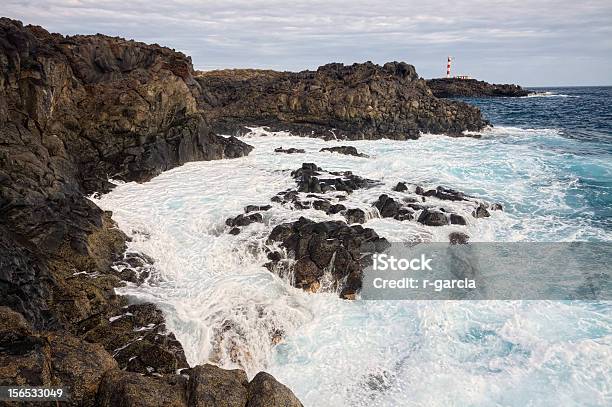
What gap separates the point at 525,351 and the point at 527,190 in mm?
14248

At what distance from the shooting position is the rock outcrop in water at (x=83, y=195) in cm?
643

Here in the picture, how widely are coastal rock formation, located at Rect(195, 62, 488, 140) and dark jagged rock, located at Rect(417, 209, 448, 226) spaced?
2105 cm

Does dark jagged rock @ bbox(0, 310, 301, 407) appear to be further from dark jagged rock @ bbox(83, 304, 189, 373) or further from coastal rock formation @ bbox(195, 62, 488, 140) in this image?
coastal rock formation @ bbox(195, 62, 488, 140)

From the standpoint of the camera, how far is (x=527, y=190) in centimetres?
2312

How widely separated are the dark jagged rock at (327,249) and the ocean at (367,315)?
479 millimetres

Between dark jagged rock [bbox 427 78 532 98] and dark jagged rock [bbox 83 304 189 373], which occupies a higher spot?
dark jagged rock [bbox 427 78 532 98]

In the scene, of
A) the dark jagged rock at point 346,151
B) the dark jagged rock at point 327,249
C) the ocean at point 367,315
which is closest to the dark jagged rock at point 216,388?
the ocean at point 367,315

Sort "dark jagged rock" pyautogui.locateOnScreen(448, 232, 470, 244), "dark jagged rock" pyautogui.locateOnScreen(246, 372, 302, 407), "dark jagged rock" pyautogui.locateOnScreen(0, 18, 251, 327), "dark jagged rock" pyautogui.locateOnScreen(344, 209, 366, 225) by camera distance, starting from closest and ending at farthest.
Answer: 1. "dark jagged rock" pyautogui.locateOnScreen(246, 372, 302, 407)
2. "dark jagged rock" pyautogui.locateOnScreen(0, 18, 251, 327)
3. "dark jagged rock" pyautogui.locateOnScreen(448, 232, 470, 244)
4. "dark jagged rock" pyautogui.locateOnScreen(344, 209, 366, 225)


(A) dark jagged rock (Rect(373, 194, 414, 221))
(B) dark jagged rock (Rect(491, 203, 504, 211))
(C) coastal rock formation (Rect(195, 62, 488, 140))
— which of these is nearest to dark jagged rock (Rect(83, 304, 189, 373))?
(A) dark jagged rock (Rect(373, 194, 414, 221))

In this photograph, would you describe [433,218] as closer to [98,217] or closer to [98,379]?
[98,217]

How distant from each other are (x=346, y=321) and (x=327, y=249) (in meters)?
2.88

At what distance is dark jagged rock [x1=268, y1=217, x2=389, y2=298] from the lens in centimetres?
1425

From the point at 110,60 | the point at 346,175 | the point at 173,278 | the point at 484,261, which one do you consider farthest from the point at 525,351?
the point at 110,60

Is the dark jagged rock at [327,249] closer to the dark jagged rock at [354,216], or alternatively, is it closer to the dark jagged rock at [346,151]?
the dark jagged rock at [354,216]
